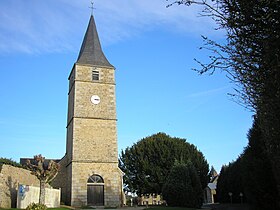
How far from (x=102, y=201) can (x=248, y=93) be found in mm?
20104

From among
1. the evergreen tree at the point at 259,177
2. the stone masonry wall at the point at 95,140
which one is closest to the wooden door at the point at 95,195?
the stone masonry wall at the point at 95,140

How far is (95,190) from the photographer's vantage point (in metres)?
23.2

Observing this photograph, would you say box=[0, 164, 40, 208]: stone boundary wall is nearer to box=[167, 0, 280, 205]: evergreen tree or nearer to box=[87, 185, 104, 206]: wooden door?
box=[87, 185, 104, 206]: wooden door

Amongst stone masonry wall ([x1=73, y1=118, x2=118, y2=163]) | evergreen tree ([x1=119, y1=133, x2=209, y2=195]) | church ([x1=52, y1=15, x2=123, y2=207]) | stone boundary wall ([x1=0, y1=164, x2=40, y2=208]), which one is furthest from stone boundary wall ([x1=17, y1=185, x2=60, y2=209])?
evergreen tree ([x1=119, y1=133, x2=209, y2=195])

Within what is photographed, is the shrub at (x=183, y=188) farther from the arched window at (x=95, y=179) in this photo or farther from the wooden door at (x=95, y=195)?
the arched window at (x=95, y=179)

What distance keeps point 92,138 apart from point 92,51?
8247 mm

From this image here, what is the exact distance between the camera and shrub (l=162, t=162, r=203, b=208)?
21562mm

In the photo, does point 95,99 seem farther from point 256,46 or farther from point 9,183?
point 256,46

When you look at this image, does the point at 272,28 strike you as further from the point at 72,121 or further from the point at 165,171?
the point at 165,171

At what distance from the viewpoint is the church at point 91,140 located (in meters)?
23.0

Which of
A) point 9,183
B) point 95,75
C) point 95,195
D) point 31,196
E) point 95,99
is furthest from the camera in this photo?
point 95,75

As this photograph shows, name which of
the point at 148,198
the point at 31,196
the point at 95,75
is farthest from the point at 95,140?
the point at 148,198

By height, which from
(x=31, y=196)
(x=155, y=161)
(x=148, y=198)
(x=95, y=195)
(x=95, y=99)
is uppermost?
(x=95, y=99)

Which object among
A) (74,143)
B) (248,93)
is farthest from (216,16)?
(74,143)
